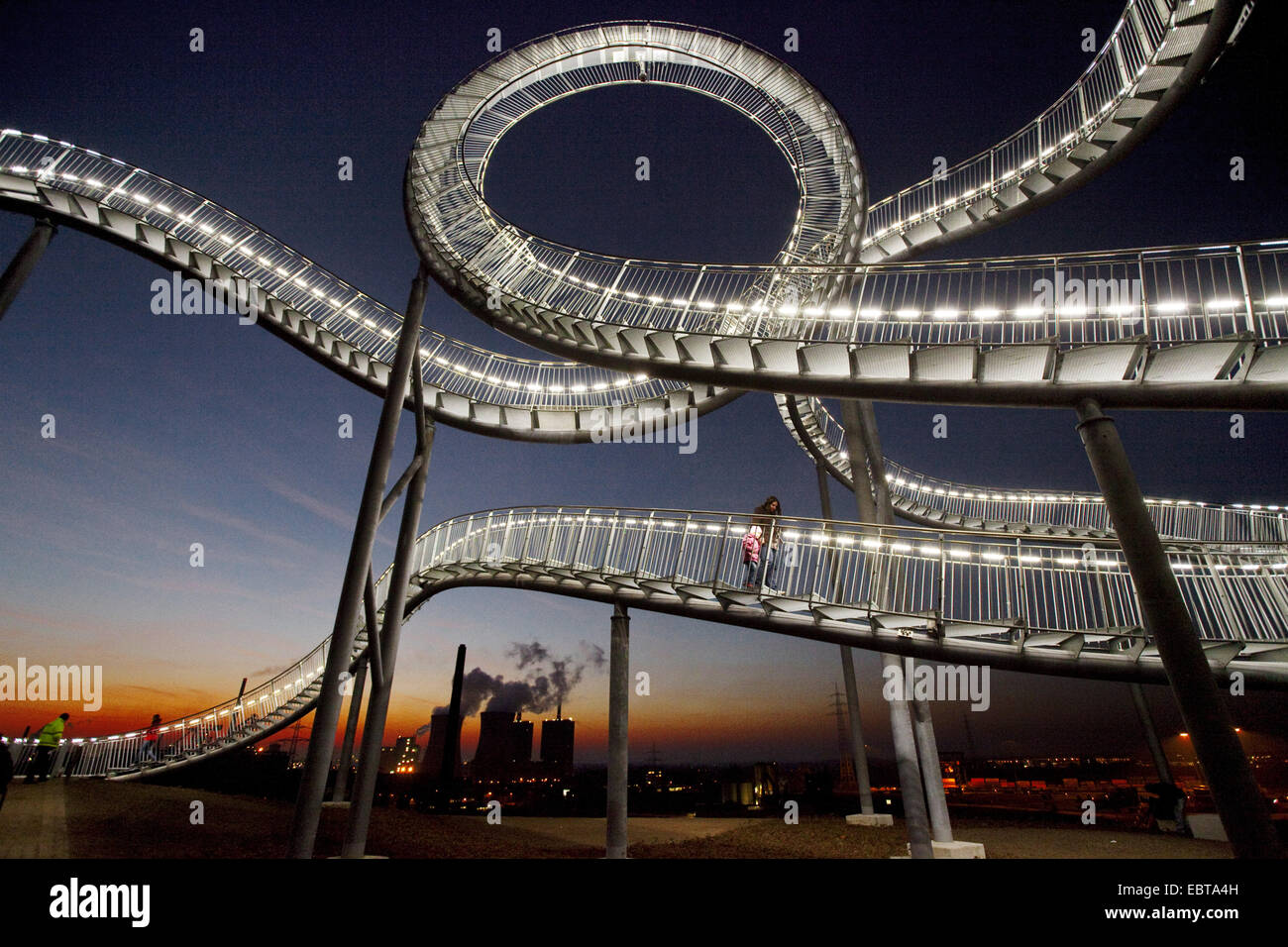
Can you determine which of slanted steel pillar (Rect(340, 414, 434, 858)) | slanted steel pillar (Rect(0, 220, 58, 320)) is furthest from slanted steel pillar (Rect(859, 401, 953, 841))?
slanted steel pillar (Rect(0, 220, 58, 320))

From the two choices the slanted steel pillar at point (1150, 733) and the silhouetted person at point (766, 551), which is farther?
the slanted steel pillar at point (1150, 733)

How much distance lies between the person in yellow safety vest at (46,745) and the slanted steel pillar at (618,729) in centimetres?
1215

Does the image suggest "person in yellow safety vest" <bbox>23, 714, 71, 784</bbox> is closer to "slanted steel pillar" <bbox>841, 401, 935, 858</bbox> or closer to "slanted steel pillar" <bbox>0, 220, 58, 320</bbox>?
"slanted steel pillar" <bbox>0, 220, 58, 320</bbox>

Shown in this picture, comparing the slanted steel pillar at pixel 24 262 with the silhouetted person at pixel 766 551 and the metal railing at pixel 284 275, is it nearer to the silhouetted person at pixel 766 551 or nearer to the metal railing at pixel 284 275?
the metal railing at pixel 284 275

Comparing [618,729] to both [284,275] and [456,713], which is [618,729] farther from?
[456,713]

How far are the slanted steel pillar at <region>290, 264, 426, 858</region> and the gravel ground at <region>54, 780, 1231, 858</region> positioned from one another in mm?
1531

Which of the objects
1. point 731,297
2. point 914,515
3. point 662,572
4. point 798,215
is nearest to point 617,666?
point 662,572

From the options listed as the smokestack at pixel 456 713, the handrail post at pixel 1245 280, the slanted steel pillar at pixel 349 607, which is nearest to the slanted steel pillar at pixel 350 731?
the slanted steel pillar at pixel 349 607

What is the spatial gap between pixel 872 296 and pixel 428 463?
952 centimetres

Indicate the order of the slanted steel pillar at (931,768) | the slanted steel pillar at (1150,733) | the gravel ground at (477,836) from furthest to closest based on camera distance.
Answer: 1. the slanted steel pillar at (1150,733)
2. the slanted steel pillar at (931,768)
3. the gravel ground at (477,836)

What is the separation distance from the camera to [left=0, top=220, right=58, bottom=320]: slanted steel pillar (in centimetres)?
965

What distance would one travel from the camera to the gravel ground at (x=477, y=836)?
931cm
